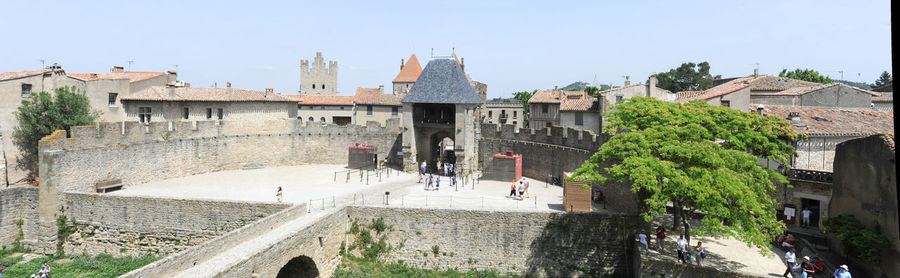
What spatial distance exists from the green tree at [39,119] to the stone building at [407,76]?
36375 millimetres

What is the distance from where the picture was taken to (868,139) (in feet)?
57.0

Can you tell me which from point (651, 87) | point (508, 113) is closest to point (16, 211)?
point (651, 87)

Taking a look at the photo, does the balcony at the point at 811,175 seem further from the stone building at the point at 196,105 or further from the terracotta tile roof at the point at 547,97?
the stone building at the point at 196,105

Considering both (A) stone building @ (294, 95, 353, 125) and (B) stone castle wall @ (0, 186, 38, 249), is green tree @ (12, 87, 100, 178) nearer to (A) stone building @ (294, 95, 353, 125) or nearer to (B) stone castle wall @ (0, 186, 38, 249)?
(B) stone castle wall @ (0, 186, 38, 249)

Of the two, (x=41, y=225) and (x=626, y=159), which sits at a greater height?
(x=626, y=159)

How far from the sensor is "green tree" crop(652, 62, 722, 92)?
77062 millimetres

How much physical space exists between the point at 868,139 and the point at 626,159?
7.43 m

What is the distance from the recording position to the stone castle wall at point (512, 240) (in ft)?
73.3

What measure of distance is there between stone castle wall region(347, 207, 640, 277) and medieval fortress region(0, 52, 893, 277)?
1.8 inches

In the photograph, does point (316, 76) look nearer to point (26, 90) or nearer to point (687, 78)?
point (26, 90)

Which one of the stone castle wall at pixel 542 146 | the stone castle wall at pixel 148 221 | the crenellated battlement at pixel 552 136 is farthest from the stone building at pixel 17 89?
the crenellated battlement at pixel 552 136

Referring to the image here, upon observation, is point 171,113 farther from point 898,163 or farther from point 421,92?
point 898,163

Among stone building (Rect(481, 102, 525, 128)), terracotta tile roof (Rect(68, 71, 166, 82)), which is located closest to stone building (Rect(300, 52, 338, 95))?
stone building (Rect(481, 102, 525, 128))

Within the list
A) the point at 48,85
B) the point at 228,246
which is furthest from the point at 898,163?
the point at 48,85
